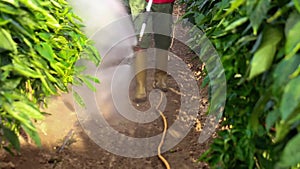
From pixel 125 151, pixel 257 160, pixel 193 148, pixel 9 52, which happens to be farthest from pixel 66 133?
pixel 257 160

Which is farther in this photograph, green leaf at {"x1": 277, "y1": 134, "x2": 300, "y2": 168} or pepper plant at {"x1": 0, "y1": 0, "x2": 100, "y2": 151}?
pepper plant at {"x1": 0, "y1": 0, "x2": 100, "y2": 151}

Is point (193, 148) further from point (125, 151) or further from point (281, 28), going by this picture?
point (281, 28)

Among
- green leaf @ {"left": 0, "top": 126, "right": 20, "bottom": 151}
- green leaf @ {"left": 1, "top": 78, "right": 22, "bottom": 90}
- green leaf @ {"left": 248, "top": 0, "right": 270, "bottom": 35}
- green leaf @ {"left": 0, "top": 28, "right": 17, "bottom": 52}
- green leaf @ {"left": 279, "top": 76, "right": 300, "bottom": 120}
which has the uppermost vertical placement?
green leaf @ {"left": 248, "top": 0, "right": 270, "bottom": 35}

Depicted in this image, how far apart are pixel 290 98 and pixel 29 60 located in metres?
0.95

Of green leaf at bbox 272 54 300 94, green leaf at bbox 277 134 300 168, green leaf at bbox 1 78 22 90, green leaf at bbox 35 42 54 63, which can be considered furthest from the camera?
green leaf at bbox 35 42 54 63

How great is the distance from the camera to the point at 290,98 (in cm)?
96

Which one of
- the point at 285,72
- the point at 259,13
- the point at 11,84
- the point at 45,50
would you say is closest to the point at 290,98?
the point at 285,72

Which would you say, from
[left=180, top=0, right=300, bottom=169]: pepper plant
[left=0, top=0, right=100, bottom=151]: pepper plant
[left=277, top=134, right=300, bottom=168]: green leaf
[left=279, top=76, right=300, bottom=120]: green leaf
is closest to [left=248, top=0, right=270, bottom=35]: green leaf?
[left=180, top=0, right=300, bottom=169]: pepper plant

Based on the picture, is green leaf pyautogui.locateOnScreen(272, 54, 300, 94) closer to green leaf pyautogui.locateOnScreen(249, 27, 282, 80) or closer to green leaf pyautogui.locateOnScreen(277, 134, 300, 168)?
green leaf pyautogui.locateOnScreen(249, 27, 282, 80)

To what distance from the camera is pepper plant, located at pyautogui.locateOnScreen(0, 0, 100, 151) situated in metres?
1.28

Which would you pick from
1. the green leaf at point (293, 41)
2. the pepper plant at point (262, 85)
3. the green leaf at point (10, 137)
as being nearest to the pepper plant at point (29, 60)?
the green leaf at point (10, 137)

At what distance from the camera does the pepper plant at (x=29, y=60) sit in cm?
128

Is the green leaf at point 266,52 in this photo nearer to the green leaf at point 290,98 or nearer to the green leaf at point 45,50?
the green leaf at point 290,98

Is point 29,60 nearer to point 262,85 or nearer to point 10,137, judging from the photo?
point 10,137
